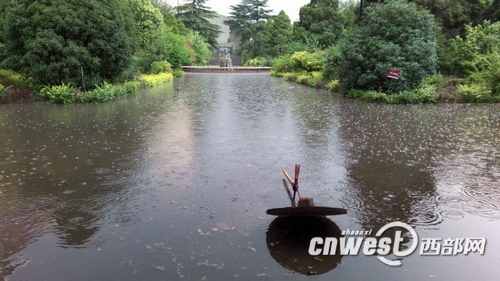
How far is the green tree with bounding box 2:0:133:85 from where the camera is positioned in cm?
1449

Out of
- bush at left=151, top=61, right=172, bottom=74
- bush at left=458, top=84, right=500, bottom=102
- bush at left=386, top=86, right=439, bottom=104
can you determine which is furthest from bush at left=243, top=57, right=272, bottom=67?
bush at left=458, top=84, right=500, bottom=102

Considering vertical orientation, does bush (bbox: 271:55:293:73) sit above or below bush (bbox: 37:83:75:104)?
above

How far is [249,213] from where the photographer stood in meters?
4.84

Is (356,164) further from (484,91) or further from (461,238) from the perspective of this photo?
(484,91)

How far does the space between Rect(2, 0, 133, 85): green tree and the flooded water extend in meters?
4.53

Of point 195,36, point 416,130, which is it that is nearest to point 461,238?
point 416,130

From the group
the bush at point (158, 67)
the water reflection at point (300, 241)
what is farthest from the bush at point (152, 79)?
the water reflection at point (300, 241)

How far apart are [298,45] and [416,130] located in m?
24.9

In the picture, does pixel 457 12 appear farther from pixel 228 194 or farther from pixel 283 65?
pixel 228 194

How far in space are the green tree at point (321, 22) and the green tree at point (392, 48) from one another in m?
19.0

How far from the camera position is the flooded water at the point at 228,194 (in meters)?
3.74

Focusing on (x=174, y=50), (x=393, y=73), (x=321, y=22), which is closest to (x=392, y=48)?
(x=393, y=73)

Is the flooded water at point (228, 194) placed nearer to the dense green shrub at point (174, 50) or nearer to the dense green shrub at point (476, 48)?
the dense green shrub at point (476, 48)

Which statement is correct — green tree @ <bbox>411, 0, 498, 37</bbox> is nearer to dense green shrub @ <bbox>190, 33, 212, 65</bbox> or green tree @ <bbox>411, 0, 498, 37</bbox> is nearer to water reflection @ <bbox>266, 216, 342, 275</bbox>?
water reflection @ <bbox>266, 216, 342, 275</bbox>
